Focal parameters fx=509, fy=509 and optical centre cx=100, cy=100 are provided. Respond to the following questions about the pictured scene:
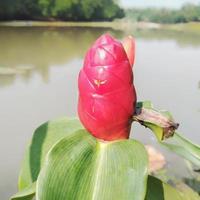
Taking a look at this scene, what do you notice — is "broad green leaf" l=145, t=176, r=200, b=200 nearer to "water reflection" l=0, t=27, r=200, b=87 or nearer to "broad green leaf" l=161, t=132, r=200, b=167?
"broad green leaf" l=161, t=132, r=200, b=167

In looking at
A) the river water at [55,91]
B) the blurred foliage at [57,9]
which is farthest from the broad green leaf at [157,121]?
the blurred foliage at [57,9]

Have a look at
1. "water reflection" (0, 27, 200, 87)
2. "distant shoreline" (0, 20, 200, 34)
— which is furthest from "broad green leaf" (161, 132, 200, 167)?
"distant shoreline" (0, 20, 200, 34)

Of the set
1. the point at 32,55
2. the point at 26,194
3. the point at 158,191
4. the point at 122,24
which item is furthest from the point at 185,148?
the point at 122,24

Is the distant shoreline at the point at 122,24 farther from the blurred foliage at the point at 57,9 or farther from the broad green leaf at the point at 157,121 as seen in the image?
the broad green leaf at the point at 157,121

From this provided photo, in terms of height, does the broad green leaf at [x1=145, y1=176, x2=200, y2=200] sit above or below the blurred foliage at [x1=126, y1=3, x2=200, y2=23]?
above

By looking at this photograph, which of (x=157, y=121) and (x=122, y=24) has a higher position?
(x=157, y=121)

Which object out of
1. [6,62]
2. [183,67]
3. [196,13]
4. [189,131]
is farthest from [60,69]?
[196,13]

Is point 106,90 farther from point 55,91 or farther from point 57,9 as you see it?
point 57,9
